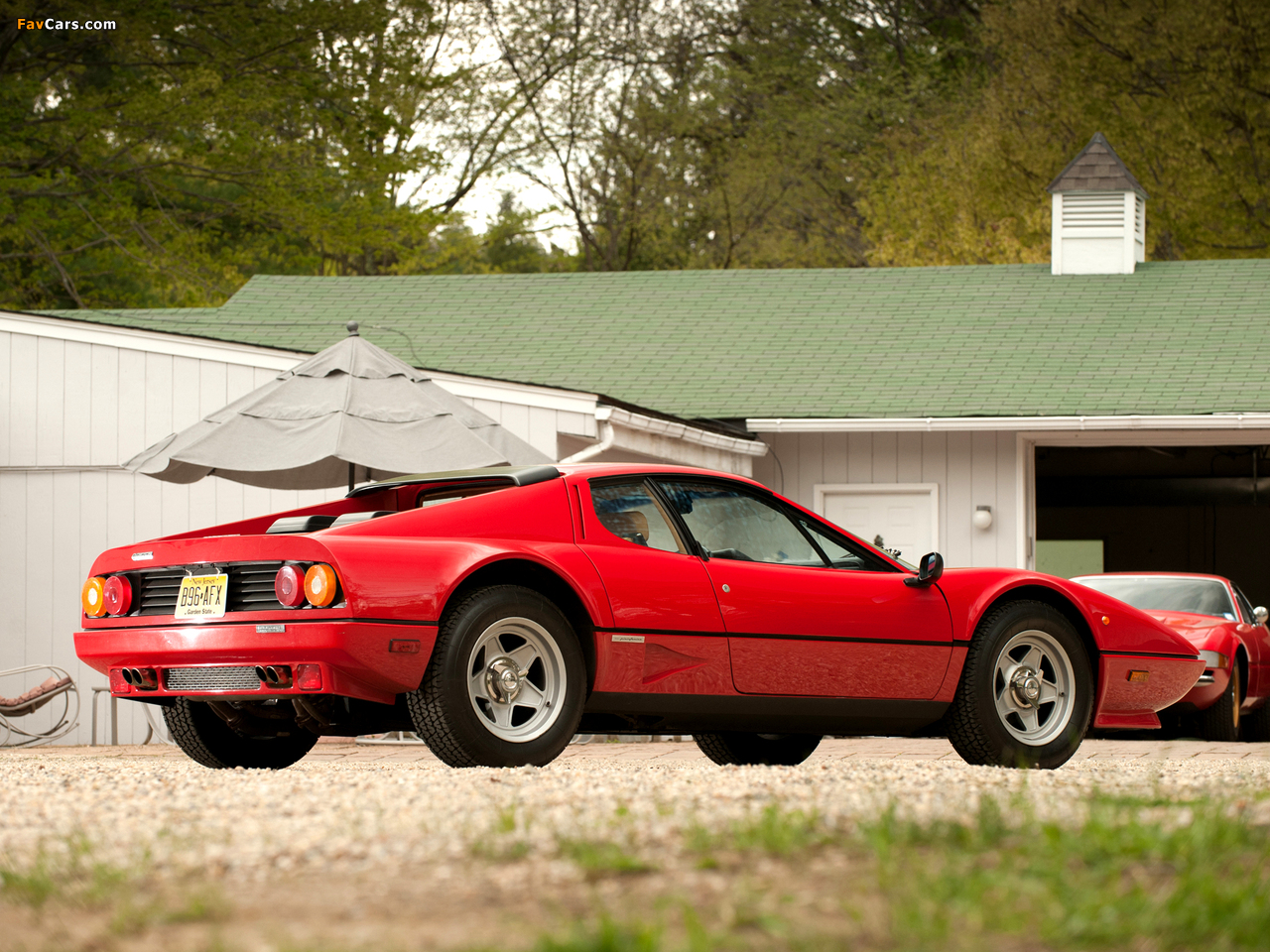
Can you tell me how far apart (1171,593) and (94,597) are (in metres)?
9.54

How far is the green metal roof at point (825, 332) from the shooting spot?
15312 mm

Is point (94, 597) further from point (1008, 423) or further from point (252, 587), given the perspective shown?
point (1008, 423)

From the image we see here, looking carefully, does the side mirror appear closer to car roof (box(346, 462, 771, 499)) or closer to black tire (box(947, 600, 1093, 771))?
black tire (box(947, 600, 1093, 771))

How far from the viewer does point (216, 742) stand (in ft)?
22.9

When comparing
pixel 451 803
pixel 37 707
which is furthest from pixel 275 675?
pixel 37 707

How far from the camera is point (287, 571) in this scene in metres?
5.70

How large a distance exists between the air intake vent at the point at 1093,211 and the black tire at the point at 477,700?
14.6 metres

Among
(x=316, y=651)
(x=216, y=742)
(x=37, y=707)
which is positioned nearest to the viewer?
(x=316, y=651)

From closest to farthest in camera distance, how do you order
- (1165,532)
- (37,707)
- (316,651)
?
1. (316,651)
2. (37,707)
3. (1165,532)

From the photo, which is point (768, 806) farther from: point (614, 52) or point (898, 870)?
point (614, 52)

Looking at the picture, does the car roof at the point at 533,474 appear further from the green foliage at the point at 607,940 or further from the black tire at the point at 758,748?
the green foliage at the point at 607,940

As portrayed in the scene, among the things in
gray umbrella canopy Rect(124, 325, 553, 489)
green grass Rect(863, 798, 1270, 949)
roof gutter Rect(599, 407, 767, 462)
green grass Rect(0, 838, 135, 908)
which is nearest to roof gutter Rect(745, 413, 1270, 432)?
roof gutter Rect(599, 407, 767, 462)

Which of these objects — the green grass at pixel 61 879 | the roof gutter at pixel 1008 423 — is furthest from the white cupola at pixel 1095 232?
the green grass at pixel 61 879

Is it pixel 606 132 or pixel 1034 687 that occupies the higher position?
pixel 606 132
